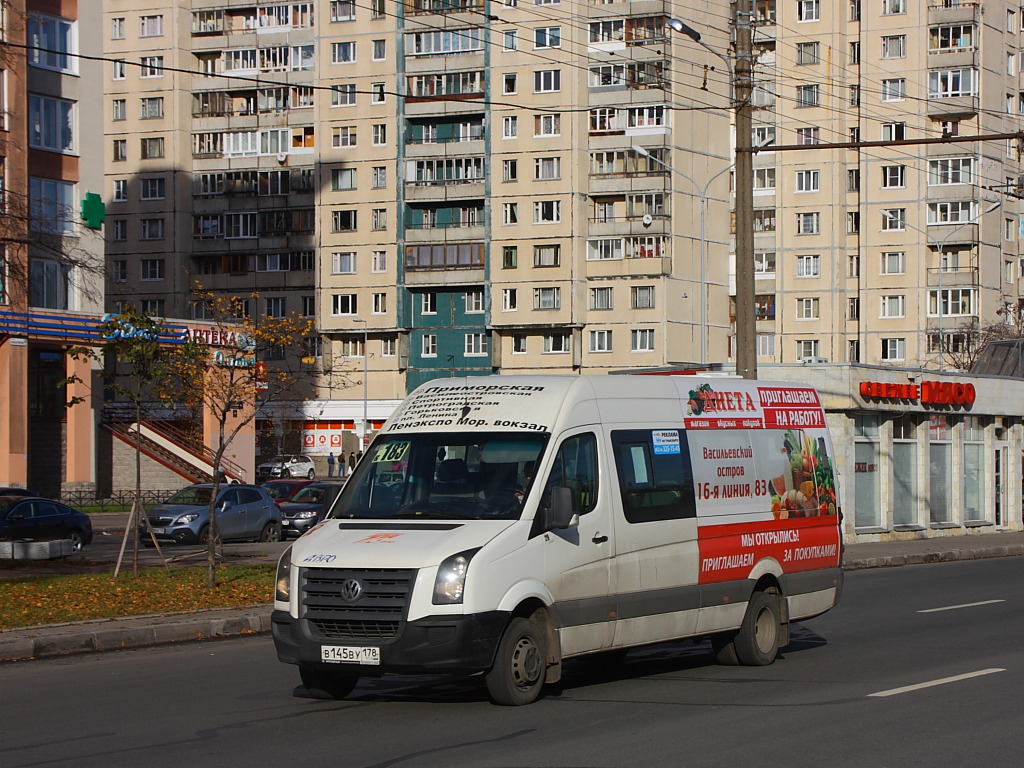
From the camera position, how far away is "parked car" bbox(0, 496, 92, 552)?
2941 centimetres

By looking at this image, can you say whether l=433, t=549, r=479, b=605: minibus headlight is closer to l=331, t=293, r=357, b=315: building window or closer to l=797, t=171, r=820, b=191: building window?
l=331, t=293, r=357, b=315: building window

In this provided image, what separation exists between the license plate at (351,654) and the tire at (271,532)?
24.9 metres

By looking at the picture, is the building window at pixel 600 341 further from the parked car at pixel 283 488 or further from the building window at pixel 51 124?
the parked car at pixel 283 488

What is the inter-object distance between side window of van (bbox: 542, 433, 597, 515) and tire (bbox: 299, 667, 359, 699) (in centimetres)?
213

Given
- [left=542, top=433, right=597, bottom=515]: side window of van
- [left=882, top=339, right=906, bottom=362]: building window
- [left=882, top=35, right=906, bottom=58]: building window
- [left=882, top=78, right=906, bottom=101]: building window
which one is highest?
[left=882, top=35, right=906, bottom=58]: building window

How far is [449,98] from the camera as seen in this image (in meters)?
82.1

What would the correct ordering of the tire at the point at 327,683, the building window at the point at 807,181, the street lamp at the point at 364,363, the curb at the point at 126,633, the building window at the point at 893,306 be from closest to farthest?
the tire at the point at 327,683 < the curb at the point at 126,633 < the street lamp at the point at 364,363 < the building window at the point at 893,306 < the building window at the point at 807,181

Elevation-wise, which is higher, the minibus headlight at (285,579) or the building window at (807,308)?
the building window at (807,308)

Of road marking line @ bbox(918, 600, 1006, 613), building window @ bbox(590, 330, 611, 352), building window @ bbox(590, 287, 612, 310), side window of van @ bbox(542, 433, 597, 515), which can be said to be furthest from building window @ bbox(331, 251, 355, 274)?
side window of van @ bbox(542, 433, 597, 515)

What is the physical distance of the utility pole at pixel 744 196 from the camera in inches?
853

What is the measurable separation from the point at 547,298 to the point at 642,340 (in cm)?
610

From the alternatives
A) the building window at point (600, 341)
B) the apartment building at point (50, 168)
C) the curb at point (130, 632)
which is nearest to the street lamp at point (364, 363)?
the building window at point (600, 341)

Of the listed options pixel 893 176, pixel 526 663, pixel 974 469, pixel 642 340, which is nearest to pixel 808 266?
pixel 893 176

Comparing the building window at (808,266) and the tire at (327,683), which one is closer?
the tire at (327,683)
